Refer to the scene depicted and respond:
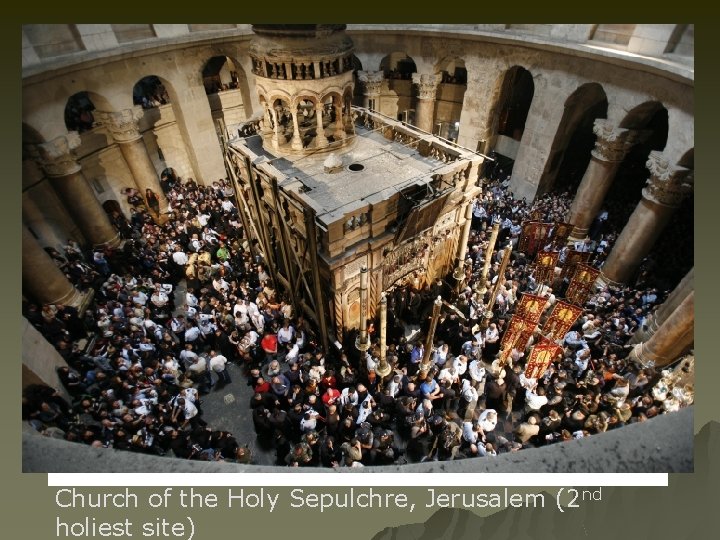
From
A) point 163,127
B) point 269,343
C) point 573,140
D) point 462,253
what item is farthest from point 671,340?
point 163,127

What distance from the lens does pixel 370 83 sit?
17016 millimetres

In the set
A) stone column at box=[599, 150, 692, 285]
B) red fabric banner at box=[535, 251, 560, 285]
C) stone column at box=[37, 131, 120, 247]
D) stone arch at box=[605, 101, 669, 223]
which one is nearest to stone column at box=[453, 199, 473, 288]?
red fabric banner at box=[535, 251, 560, 285]

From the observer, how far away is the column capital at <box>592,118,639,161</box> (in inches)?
459

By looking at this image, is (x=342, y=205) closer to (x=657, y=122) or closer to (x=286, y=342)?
(x=286, y=342)

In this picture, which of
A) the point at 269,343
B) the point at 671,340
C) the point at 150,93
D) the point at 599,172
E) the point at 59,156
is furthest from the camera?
the point at 150,93

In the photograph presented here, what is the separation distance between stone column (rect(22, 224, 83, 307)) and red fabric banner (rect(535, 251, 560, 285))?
12.7 metres

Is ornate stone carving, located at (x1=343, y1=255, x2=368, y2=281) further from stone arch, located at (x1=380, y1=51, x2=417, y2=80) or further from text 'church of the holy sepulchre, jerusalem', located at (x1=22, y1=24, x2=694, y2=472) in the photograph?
stone arch, located at (x1=380, y1=51, x2=417, y2=80)

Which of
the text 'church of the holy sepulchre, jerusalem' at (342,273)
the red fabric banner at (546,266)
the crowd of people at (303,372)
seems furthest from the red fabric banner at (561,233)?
the crowd of people at (303,372)

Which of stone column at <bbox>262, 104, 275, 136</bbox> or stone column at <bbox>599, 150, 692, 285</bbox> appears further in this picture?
stone column at <bbox>262, 104, 275, 136</bbox>

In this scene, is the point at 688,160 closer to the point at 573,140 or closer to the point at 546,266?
the point at 546,266

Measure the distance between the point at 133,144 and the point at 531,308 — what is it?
46.1 feet

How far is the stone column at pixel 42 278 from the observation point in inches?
318

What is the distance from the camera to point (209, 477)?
518cm

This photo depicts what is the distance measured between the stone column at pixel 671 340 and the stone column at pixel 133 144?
1659 centimetres
